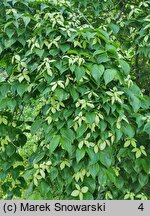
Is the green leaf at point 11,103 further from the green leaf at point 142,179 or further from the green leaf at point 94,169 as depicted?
the green leaf at point 142,179

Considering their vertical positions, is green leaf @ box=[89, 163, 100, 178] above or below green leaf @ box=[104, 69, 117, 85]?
below

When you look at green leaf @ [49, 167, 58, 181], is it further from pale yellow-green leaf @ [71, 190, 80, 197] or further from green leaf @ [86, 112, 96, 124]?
green leaf @ [86, 112, 96, 124]

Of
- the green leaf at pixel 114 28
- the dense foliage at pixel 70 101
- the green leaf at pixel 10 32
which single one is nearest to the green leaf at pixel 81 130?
the dense foliage at pixel 70 101

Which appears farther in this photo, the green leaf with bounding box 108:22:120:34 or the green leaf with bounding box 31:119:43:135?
the green leaf with bounding box 108:22:120:34

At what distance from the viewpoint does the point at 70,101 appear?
5.59 ft

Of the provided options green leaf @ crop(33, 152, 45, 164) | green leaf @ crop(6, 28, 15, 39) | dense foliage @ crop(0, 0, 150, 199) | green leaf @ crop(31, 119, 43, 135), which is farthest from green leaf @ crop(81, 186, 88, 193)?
green leaf @ crop(6, 28, 15, 39)

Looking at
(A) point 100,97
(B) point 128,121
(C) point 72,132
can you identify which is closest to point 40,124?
(C) point 72,132

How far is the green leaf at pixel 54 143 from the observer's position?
1.58 meters

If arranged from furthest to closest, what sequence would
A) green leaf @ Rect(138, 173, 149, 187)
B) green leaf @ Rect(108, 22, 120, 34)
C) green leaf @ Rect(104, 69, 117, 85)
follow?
green leaf @ Rect(108, 22, 120, 34) < green leaf @ Rect(138, 173, 149, 187) < green leaf @ Rect(104, 69, 117, 85)

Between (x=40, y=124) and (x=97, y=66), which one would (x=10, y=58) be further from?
(x=97, y=66)

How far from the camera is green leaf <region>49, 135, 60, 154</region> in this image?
1.58 m

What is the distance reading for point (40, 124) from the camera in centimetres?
173

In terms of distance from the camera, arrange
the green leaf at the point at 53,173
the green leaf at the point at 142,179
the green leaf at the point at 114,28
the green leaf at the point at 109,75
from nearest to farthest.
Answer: the green leaf at the point at 109,75
the green leaf at the point at 53,173
the green leaf at the point at 142,179
the green leaf at the point at 114,28

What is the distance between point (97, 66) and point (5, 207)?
79 centimetres
